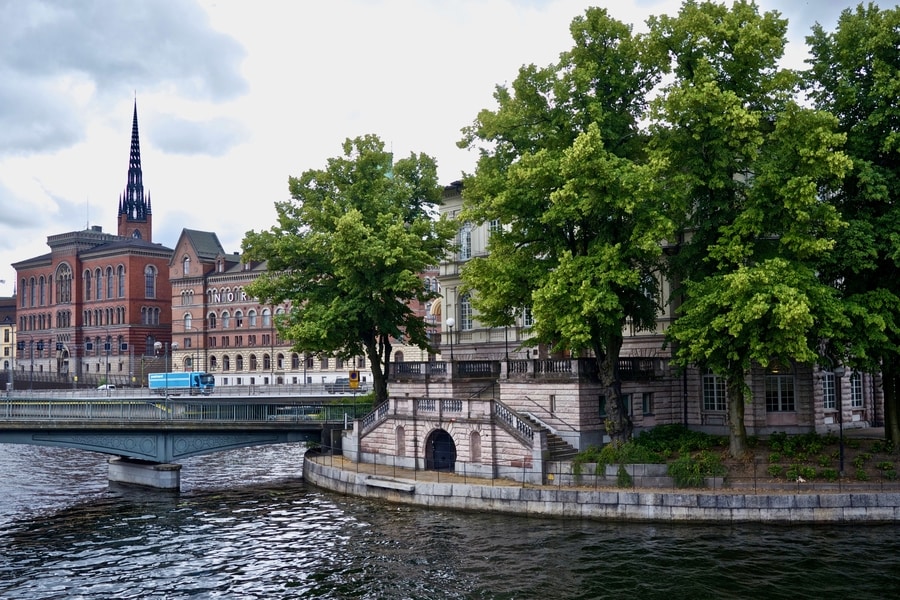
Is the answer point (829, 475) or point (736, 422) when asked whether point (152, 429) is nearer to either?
point (736, 422)

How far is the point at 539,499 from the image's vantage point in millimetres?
37844

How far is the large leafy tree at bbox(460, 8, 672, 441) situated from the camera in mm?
39250

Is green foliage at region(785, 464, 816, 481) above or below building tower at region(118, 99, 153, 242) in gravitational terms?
below

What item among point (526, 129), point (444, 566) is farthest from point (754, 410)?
point (444, 566)

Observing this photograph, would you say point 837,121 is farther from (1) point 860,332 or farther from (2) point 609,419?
(2) point 609,419

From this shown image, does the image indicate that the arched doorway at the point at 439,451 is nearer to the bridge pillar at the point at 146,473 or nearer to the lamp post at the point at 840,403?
the bridge pillar at the point at 146,473

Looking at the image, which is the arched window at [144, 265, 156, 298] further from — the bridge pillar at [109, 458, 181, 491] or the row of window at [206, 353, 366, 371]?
the bridge pillar at [109, 458, 181, 491]

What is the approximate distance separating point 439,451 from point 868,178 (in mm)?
23761

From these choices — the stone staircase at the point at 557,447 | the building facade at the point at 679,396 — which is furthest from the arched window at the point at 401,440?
the stone staircase at the point at 557,447

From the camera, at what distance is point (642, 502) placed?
3634 cm

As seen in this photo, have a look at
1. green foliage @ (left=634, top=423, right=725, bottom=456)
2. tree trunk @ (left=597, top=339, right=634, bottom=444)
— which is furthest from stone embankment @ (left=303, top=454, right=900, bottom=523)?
tree trunk @ (left=597, top=339, right=634, bottom=444)

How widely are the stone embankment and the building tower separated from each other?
137914 millimetres

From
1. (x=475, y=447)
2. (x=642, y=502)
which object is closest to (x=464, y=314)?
(x=475, y=447)

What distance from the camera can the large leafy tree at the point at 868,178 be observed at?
1481 inches
